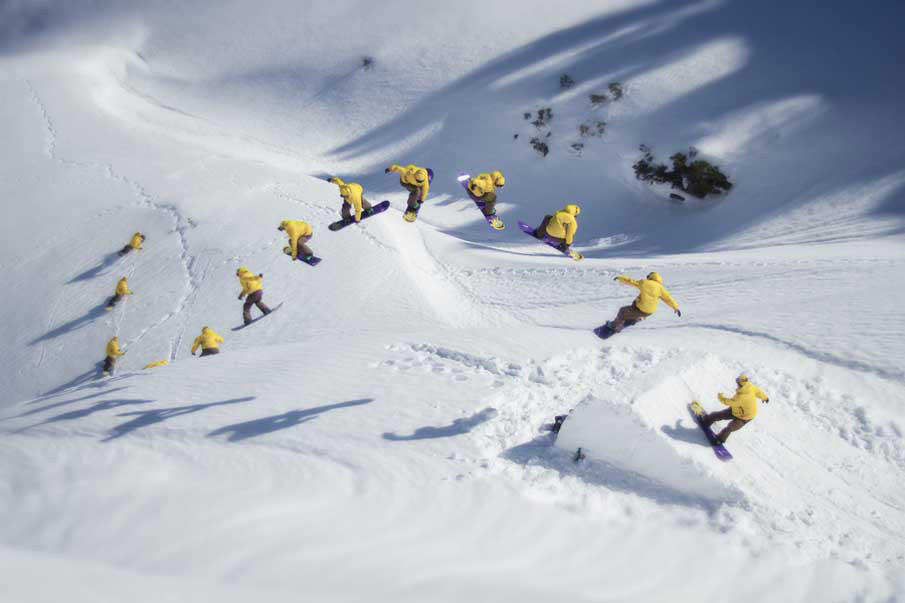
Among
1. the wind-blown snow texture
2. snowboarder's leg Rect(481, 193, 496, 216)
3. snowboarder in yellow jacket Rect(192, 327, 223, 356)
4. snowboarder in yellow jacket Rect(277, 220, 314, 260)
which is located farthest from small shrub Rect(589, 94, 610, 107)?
snowboarder in yellow jacket Rect(192, 327, 223, 356)

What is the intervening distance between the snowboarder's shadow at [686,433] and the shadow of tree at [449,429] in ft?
7.44

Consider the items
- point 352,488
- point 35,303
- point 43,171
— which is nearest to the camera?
point 352,488

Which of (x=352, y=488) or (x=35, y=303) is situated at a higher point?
(x=35, y=303)

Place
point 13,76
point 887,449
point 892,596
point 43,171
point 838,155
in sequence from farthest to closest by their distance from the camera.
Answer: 1. point 13,76
2. point 43,171
3. point 838,155
4. point 887,449
5. point 892,596

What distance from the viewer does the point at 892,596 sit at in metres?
4.96

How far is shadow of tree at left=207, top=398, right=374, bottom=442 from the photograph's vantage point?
22.9ft

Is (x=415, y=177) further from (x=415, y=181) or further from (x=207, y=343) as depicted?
(x=207, y=343)

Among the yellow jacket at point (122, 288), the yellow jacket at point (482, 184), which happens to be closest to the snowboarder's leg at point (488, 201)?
the yellow jacket at point (482, 184)

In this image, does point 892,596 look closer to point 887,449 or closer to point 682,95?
point 887,449

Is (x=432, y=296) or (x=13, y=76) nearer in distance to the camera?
(x=432, y=296)

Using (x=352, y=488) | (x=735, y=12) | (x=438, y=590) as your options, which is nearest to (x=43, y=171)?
(x=352, y=488)

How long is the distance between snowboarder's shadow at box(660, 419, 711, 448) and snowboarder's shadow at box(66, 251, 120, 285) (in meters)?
16.4

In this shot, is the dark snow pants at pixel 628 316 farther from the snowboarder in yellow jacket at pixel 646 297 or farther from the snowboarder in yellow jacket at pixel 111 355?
the snowboarder in yellow jacket at pixel 111 355

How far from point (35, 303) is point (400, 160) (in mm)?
15571
